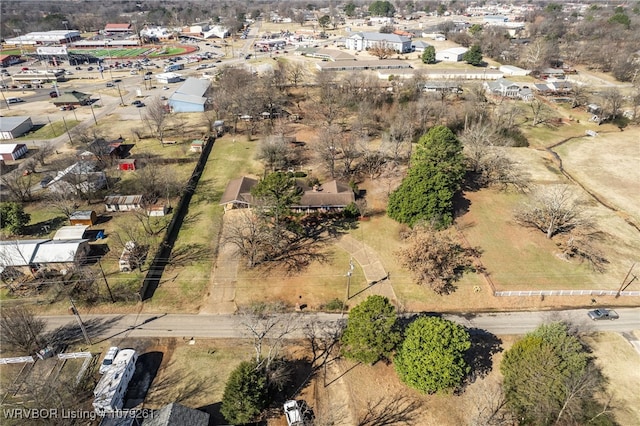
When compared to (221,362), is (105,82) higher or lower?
higher

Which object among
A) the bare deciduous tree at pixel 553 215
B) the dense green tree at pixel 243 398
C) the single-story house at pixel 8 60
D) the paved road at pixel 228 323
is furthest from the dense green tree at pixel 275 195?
the single-story house at pixel 8 60

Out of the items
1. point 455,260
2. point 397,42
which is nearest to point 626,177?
point 455,260

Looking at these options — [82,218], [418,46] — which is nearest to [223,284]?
[82,218]

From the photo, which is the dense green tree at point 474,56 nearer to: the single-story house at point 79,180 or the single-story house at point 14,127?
the single-story house at point 79,180

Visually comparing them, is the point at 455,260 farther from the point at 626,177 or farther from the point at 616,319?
the point at 626,177

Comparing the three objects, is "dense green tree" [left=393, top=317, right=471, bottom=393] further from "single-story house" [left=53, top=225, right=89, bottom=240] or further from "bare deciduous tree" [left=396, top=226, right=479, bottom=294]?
"single-story house" [left=53, top=225, right=89, bottom=240]

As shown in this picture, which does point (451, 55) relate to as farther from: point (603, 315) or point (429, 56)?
point (603, 315)
